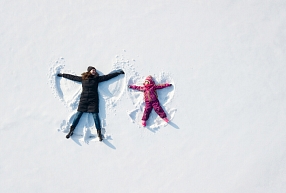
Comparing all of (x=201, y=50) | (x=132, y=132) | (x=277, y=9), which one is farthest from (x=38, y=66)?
(x=277, y=9)

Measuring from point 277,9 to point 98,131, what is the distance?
274 centimetres

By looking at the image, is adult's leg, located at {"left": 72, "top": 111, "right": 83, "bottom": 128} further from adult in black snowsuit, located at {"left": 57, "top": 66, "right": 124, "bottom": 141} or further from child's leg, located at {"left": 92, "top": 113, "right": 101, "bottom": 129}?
child's leg, located at {"left": 92, "top": 113, "right": 101, "bottom": 129}

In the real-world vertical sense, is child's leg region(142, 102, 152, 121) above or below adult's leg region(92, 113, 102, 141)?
above

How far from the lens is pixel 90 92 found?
379cm

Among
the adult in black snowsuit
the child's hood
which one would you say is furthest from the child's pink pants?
the adult in black snowsuit

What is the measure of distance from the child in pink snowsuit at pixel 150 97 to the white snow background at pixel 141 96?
0.30 ft

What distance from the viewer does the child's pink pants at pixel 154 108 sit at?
12.5ft

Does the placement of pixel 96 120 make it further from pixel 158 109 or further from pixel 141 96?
pixel 158 109

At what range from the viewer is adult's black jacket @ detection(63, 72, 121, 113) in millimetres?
3781

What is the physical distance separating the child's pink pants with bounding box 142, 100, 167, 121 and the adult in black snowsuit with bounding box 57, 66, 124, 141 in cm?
54

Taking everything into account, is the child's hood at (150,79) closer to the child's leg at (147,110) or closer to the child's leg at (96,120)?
the child's leg at (147,110)

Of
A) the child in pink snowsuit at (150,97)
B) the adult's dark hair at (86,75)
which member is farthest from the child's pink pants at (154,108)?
the adult's dark hair at (86,75)

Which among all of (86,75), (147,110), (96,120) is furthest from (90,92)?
(147,110)

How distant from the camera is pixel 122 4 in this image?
380 centimetres
